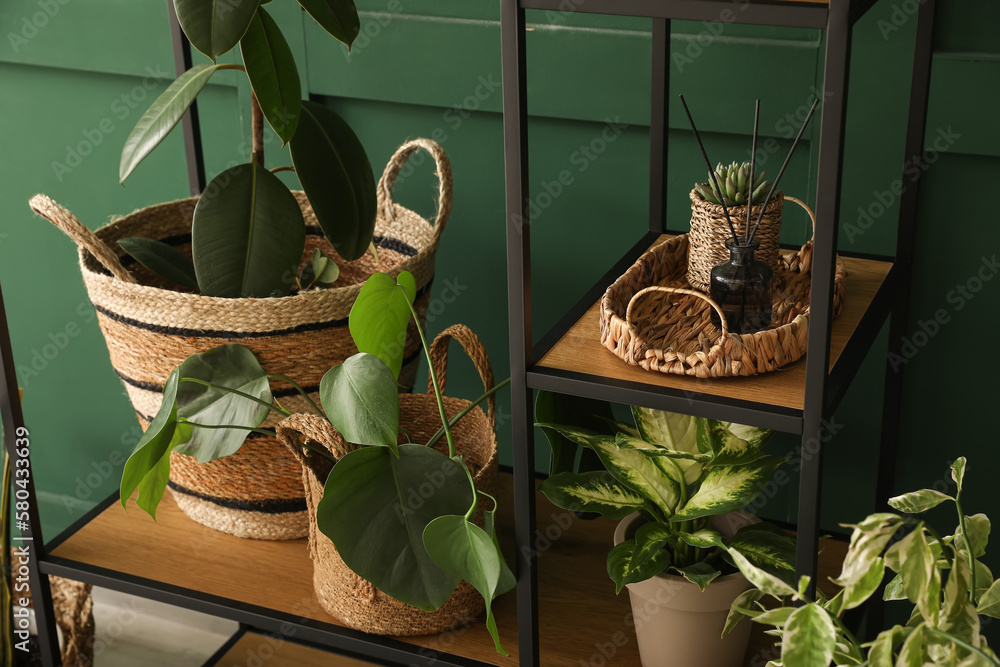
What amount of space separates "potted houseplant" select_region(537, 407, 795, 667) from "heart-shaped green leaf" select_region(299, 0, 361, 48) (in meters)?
0.50

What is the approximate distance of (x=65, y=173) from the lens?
1800 millimetres

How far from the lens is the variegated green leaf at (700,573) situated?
39.3 inches

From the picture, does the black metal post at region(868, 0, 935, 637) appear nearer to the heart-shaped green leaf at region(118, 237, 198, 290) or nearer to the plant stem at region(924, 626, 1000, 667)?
the plant stem at region(924, 626, 1000, 667)

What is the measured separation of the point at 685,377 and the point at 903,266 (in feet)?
1.31

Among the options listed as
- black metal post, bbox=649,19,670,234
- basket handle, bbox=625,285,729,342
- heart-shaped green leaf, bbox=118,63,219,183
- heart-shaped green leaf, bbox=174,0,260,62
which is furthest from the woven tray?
heart-shaped green leaf, bbox=118,63,219,183

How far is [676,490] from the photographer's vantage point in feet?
3.45

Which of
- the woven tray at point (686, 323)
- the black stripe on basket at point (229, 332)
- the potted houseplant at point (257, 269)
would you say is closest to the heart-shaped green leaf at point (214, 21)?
the potted houseplant at point (257, 269)

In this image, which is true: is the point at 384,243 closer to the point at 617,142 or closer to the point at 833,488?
the point at 617,142

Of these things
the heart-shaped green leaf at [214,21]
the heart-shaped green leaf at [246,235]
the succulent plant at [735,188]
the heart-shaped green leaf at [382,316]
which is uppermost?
the heart-shaped green leaf at [214,21]

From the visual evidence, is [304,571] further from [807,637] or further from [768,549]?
[807,637]

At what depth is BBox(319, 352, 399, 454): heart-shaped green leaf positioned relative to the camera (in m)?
0.97

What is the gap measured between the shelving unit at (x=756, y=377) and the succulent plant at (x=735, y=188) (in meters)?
0.14

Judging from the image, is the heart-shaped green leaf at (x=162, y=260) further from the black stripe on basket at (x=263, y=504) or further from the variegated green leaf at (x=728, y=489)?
the variegated green leaf at (x=728, y=489)

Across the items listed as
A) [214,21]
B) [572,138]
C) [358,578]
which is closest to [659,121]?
[572,138]
